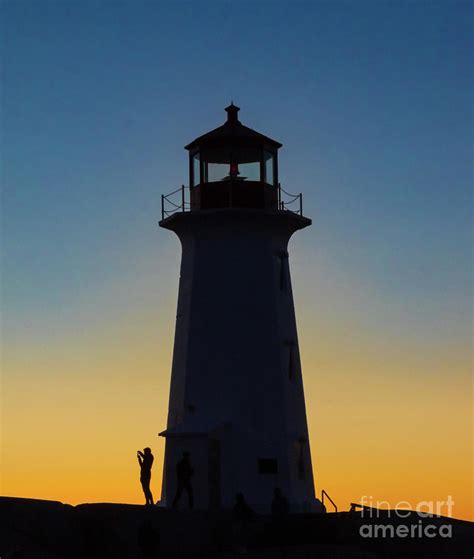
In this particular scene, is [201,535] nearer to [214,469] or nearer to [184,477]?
[184,477]

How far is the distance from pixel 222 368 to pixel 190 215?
4.25 m

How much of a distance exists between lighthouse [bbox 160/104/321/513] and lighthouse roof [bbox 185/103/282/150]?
0.03 meters

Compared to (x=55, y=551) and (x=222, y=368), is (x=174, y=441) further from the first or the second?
(x=55, y=551)

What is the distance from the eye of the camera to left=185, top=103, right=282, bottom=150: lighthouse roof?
42031mm

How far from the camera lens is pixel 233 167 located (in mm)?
42156

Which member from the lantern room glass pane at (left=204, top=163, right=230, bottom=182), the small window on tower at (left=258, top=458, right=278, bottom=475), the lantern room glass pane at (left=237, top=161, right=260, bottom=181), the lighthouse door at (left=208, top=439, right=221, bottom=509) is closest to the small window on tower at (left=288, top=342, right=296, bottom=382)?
the small window on tower at (left=258, top=458, right=278, bottom=475)

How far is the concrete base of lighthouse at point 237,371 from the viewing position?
40406 millimetres

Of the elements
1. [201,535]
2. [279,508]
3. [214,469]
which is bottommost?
[201,535]

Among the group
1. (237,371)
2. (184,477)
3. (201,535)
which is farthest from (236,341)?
(201,535)

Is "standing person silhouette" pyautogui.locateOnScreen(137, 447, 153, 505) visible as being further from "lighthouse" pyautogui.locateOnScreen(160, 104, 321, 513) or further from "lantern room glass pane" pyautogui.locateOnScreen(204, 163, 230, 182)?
"lantern room glass pane" pyautogui.locateOnScreen(204, 163, 230, 182)

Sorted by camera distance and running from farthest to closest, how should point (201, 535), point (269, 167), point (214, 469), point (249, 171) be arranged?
point (269, 167), point (249, 171), point (214, 469), point (201, 535)

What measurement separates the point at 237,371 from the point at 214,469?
2684 millimetres

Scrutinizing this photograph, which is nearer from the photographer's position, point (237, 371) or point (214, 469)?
point (214, 469)

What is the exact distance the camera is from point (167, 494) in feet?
136
